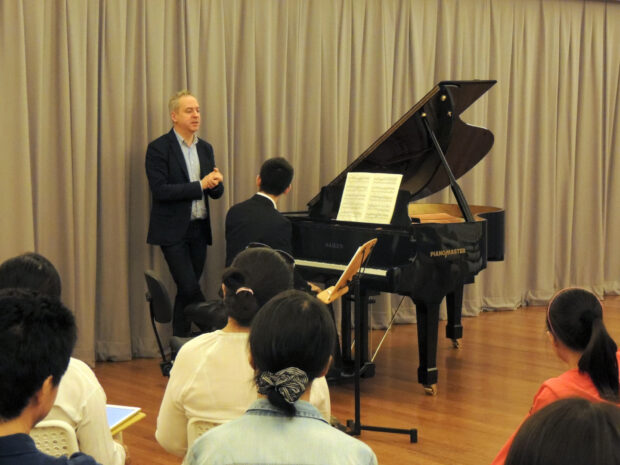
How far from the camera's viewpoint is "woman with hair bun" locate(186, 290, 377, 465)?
5.01ft

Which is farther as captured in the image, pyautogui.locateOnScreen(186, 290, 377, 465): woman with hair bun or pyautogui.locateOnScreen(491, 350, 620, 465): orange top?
pyautogui.locateOnScreen(491, 350, 620, 465): orange top

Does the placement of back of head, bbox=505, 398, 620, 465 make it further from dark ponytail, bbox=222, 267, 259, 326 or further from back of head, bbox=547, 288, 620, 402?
back of head, bbox=547, 288, 620, 402

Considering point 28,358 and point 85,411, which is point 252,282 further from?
point 28,358

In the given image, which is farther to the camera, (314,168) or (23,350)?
(314,168)

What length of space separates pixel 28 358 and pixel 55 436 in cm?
69

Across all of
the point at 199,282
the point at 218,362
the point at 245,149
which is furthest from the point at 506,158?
the point at 218,362

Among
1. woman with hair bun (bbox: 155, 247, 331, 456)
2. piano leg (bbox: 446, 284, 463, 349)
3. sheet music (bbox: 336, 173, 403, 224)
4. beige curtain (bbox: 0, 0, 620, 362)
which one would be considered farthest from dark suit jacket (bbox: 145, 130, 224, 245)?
woman with hair bun (bbox: 155, 247, 331, 456)

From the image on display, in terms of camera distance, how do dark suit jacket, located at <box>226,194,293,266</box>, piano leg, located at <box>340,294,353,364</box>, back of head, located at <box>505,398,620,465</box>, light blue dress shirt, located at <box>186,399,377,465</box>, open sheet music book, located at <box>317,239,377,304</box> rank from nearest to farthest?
back of head, located at <box>505,398,620,465</box> < light blue dress shirt, located at <box>186,399,377,465</box> < open sheet music book, located at <box>317,239,377,304</box> < dark suit jacket, located at <box>226,194,293,266</box> < piano leg, located at <box>340,294,353,364</box>

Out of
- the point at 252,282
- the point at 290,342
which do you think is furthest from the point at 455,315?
the point at 290,342

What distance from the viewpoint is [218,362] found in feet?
7.36

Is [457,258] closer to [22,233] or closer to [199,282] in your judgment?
[199,282]

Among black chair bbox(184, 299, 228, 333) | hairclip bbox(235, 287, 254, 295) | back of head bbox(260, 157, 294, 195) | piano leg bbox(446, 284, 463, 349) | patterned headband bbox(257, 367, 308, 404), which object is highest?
back of head bbox(260, 157, 294, 195)

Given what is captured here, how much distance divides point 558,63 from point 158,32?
426cm

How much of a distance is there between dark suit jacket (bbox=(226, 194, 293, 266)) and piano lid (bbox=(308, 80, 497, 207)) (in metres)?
0.59
